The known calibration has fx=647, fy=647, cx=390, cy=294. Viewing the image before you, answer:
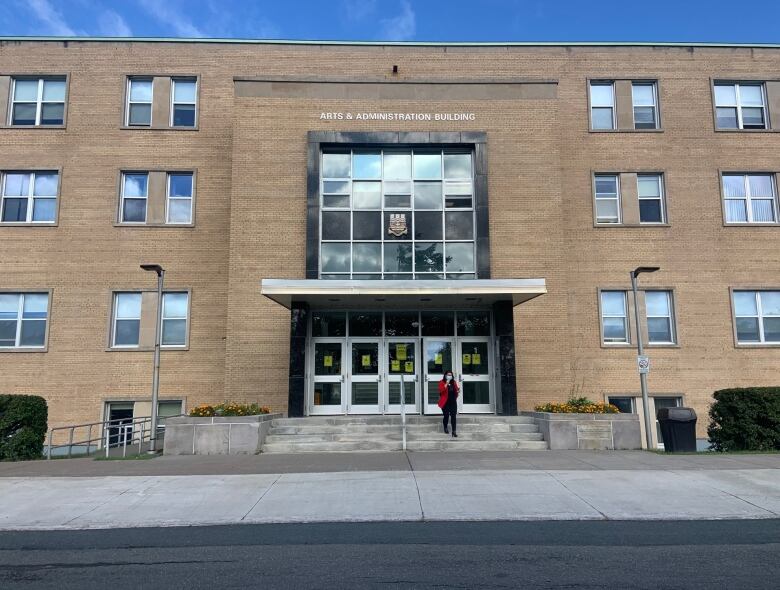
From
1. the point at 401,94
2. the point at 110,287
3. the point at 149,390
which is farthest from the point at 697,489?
the point at 110,287

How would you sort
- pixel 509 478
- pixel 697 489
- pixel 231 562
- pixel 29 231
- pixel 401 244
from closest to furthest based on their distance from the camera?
pixel 231 562
pixel 697 489
pixel 509 478
pixel 401 244
pixel 29 231

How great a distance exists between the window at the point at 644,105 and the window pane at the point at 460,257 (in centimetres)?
763

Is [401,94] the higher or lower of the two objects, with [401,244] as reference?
higher

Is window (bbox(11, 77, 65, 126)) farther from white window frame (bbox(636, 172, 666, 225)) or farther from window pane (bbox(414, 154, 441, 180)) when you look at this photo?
white window frame (bbox(636, 172, 666, 225))

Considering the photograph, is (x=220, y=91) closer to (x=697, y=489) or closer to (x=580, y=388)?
(x=580, y=388)

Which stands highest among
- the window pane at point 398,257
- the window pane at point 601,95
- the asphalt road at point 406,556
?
the window pane at point 601,95

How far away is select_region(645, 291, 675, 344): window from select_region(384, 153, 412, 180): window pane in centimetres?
852

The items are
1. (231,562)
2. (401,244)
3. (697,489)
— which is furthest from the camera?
(401,244)

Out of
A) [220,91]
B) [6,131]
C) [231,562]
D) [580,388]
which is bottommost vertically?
[231,562]

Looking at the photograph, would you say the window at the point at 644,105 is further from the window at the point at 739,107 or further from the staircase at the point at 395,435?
the staircase at the point at 395,435

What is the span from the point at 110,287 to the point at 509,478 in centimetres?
1449

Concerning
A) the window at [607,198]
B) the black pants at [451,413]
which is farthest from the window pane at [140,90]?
the window at [607,198]

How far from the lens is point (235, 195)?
19.1m

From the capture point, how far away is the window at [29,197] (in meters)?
20.5
